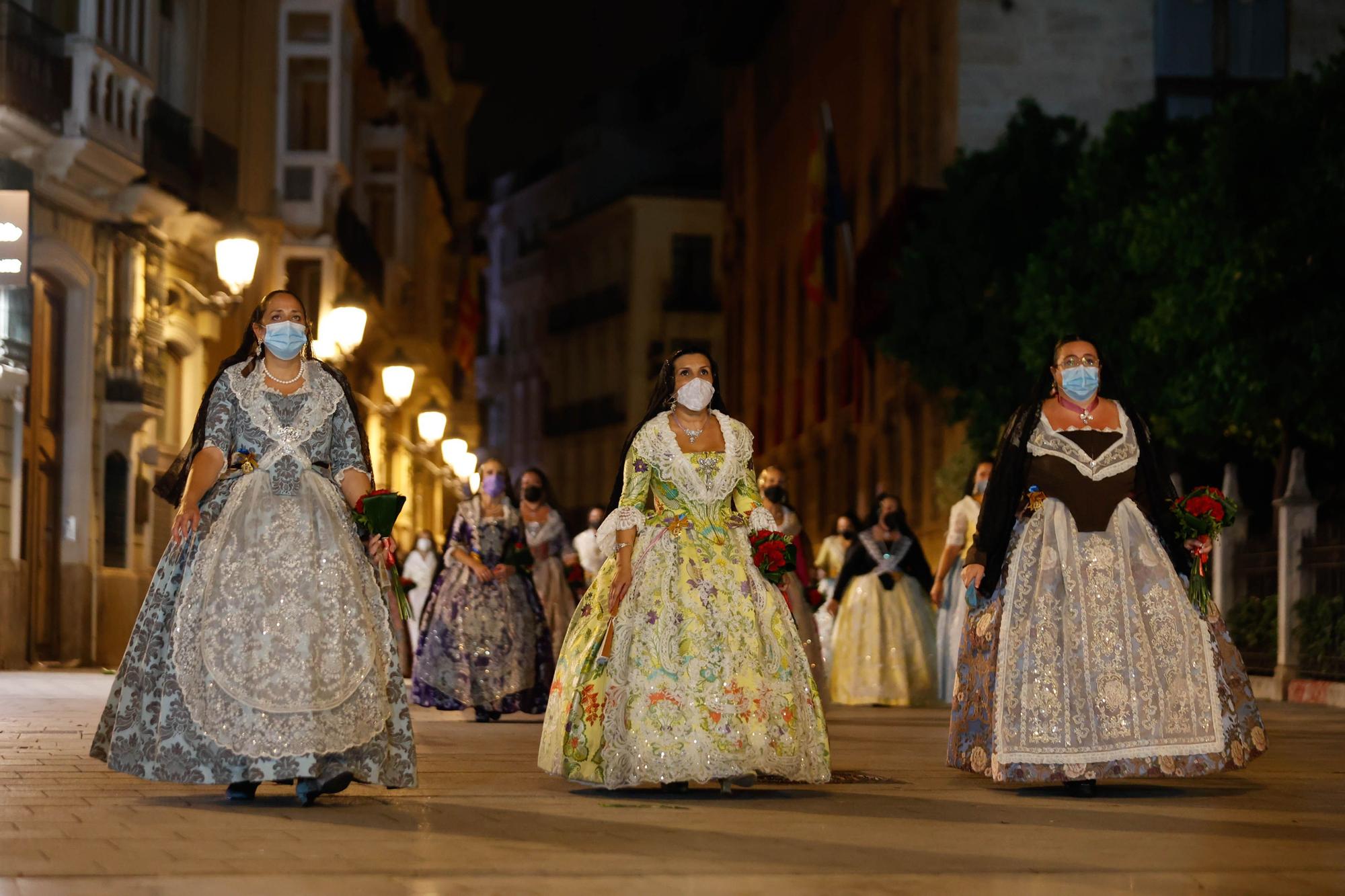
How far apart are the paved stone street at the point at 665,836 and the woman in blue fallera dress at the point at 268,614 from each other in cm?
21

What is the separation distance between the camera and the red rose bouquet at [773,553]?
10.6 m

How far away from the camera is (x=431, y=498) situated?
59.3m

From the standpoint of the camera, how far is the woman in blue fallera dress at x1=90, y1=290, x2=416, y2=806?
31.6 feet

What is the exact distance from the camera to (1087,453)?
11.0 meters

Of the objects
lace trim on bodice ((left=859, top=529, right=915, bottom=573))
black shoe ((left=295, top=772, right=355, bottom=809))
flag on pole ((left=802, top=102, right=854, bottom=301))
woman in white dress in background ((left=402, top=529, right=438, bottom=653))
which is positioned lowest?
black shoe ((left=295, top=772, right=355, bottom=809))

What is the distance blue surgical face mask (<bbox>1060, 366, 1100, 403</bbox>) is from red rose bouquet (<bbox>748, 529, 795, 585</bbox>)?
1.48 metres

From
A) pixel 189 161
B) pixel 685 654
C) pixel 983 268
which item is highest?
pixel 189 161

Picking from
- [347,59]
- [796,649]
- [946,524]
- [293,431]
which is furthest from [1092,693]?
[347,59]

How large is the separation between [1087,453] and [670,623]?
6.71ft

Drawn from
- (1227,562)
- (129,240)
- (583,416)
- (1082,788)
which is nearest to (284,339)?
(1082,788)

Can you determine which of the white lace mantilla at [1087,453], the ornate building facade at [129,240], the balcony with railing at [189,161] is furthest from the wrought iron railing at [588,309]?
the white lace mantilla at [1087,453]

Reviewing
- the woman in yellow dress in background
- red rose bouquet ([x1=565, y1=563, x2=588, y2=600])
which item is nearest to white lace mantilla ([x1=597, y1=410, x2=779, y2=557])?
red rose bouquet ([x1=565, y1=563, x2=588, y2=600])

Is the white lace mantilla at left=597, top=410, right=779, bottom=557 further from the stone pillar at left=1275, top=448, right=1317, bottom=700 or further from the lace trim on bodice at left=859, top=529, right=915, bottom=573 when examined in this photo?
the stone pillar at left=1275, top=448, right=1317, bottom=700

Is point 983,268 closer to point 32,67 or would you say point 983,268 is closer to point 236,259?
point 32,67
